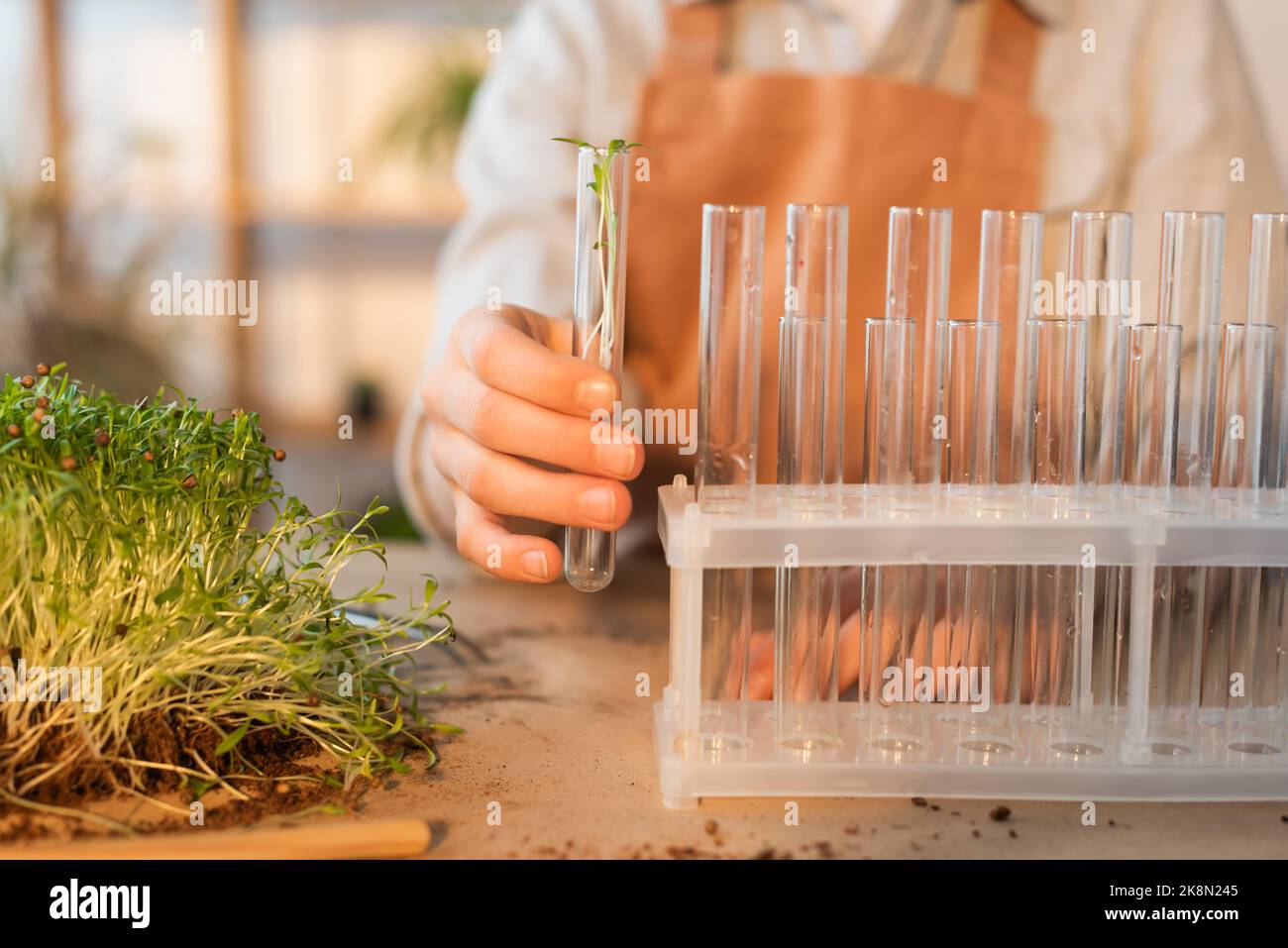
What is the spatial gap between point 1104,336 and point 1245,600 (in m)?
0.19

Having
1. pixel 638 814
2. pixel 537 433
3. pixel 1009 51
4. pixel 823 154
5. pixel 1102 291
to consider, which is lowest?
pixel 638 814

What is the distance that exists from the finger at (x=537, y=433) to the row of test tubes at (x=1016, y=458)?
73mm

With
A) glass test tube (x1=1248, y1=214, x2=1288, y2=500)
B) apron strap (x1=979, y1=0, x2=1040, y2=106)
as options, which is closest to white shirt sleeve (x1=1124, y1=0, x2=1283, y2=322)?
apron strap (x1=979, y1=0, x2=1040, y2=106)

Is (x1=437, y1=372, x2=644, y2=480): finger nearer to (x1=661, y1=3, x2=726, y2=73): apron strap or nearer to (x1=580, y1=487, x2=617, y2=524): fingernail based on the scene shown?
(x1=580, y1=487, x2=617, y2=524): fingernail

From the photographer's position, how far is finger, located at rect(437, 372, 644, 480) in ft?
2.69

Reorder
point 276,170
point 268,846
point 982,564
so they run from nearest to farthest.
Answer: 1. point 268,846
2. point 982,564
3. point 276,170

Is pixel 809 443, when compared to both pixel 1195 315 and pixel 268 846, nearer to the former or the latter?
pixel 1195 315

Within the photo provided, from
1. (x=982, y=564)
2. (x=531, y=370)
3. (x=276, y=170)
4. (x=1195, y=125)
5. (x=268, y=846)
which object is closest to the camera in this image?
(x=268, y=846)

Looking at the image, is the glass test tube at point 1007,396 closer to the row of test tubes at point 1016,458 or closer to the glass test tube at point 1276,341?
the row of test tubes at point 1016,458

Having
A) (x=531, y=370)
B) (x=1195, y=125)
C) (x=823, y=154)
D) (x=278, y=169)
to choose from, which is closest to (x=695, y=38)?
(x=823, y=154)

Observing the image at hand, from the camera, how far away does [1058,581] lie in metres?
0.76

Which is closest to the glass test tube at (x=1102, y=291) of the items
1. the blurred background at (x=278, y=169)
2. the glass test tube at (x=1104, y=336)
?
the glass test tube at (x=1104, y=336)

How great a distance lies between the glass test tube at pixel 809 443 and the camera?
76 cm
